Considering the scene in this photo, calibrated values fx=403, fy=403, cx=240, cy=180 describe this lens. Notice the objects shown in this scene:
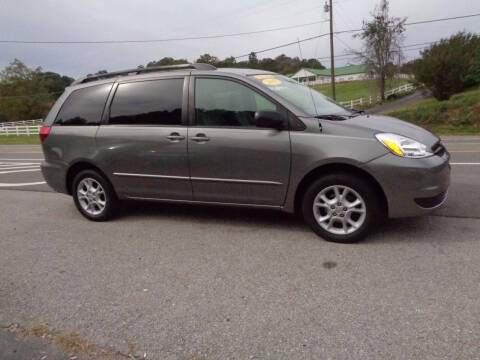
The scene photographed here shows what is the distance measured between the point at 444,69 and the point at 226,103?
98.6 feet

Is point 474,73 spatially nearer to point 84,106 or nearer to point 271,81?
point 271,81

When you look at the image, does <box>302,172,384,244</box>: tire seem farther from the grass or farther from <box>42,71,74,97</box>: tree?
<box>42,71,74,97</box>: tree

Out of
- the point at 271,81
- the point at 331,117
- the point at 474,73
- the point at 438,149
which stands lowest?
the point at 438,149

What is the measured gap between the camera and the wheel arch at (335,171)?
151 inches

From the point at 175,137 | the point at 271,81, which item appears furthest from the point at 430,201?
the point at 175,137

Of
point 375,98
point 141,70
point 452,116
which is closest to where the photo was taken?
point 141,70

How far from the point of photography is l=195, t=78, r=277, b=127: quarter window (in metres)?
4.19

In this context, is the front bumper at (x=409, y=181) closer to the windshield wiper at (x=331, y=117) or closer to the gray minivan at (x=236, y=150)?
the gray minivan at (x=236, y=150)

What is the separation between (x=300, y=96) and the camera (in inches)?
178

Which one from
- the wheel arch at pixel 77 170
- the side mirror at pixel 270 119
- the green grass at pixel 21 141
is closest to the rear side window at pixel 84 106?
the wheel arch at pixel 77 170

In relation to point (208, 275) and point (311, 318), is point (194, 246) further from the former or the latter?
point (311, 318)

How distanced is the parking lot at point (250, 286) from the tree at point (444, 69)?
2801cm

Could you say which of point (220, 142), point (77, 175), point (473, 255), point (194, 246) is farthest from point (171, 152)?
point (473, 255)

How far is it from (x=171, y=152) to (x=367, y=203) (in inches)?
85.1
